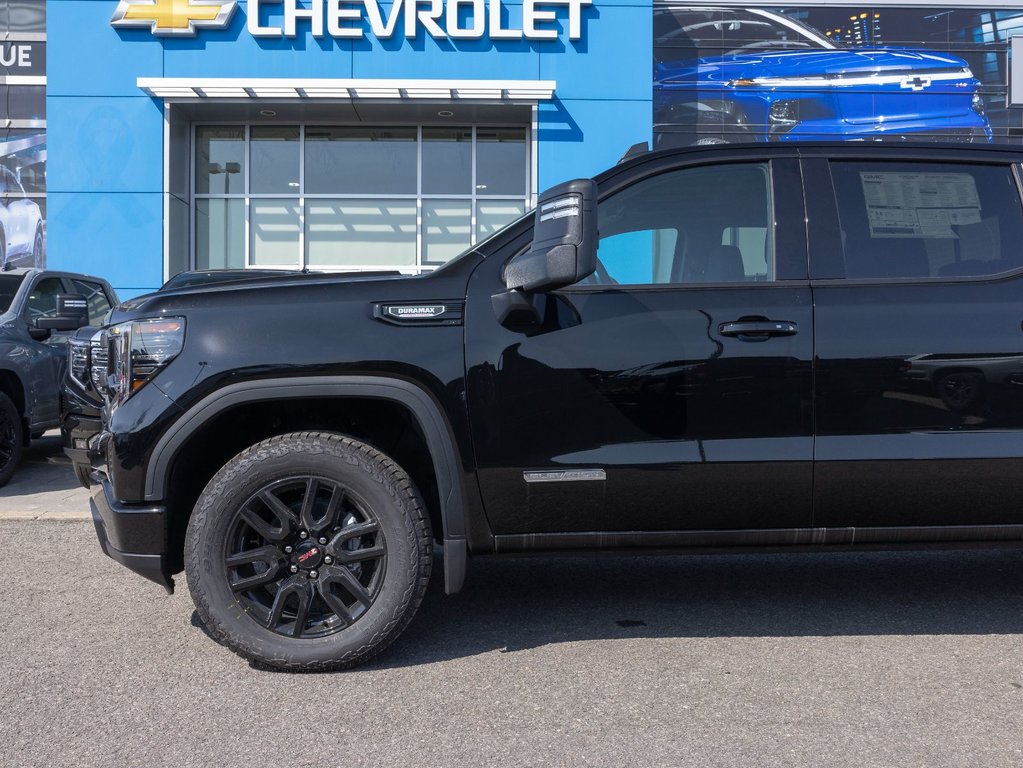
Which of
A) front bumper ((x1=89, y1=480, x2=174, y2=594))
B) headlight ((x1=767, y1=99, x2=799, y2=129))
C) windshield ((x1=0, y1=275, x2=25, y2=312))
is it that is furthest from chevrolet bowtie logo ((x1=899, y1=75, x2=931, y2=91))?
front bumper ((x1=89, y1=480, x2=174, y2=594))

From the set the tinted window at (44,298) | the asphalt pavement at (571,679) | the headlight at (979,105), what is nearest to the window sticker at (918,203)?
the asphalt pavement at (571,679)

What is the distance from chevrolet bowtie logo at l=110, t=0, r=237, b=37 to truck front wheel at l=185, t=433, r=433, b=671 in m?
13.3

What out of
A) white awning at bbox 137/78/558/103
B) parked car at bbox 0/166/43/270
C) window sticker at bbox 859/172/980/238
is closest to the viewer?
window sticker at bbox 859/172/980/238

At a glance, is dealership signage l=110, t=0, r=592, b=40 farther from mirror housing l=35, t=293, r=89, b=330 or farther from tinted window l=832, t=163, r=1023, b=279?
tinted window l=832, t=163, r=1023, b=279

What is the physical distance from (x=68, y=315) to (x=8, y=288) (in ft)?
3.74

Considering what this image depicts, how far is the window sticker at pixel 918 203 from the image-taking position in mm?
3670

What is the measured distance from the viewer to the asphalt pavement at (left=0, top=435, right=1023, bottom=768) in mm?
2801

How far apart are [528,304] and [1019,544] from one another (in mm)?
2085

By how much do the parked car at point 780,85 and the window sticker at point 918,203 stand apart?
11884 millimetres

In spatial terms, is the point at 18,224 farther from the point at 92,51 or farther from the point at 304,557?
the point at 304,557

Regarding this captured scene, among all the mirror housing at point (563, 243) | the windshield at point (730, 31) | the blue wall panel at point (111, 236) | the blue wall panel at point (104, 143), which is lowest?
the mirror housing at point (563, 243)

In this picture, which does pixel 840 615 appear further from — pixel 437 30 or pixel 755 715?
pixel 437 30

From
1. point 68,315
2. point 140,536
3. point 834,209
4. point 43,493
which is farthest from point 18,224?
point 834,209

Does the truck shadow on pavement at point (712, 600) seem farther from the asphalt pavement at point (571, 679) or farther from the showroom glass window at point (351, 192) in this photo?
the showroom glass window at point (351, 192)
